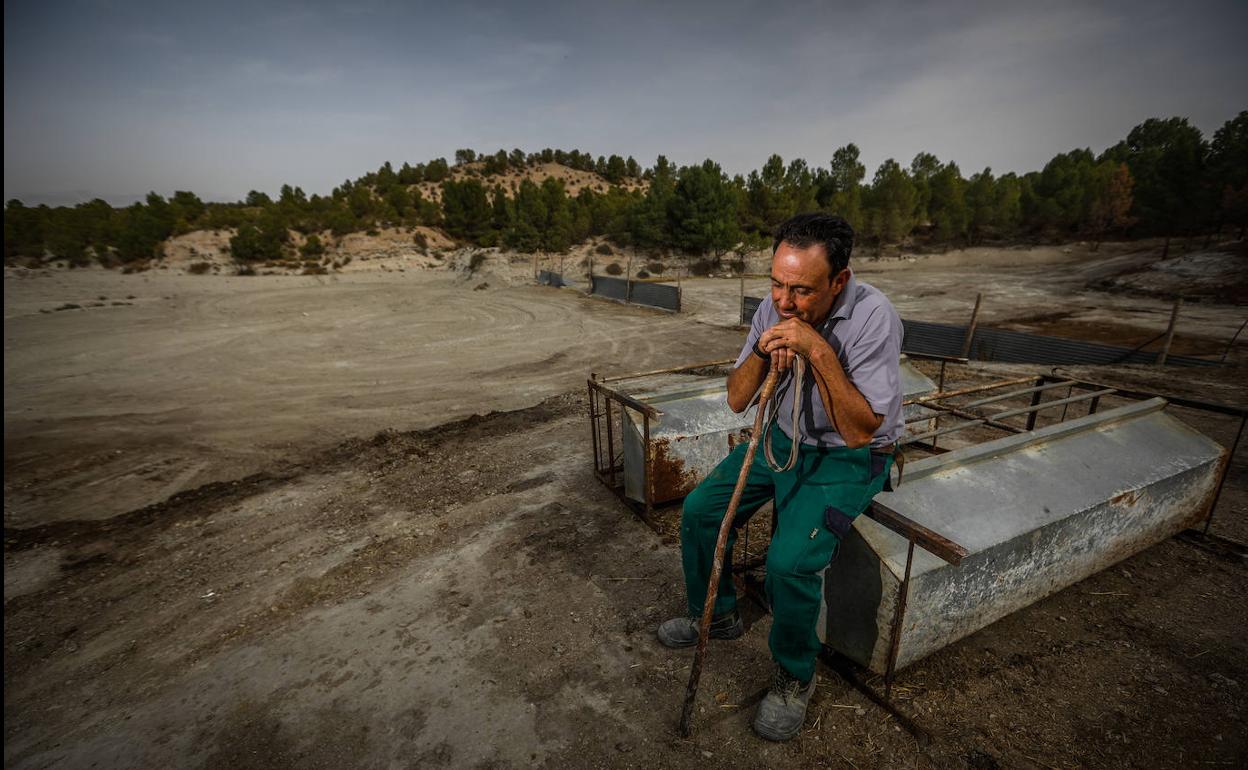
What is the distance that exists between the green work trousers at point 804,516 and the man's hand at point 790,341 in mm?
665

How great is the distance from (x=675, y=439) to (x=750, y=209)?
147ft

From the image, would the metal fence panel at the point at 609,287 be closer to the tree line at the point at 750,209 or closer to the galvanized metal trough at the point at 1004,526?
the tree line at the point at 750,209

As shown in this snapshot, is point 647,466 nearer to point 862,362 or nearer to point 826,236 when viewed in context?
point 862,362

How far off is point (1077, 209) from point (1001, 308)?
40.7 metres

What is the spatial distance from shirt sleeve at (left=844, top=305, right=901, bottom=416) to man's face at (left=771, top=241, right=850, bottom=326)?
27cm

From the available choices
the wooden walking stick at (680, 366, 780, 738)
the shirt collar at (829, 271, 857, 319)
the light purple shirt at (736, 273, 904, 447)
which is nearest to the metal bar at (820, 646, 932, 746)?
the wooden walking stick at (680, 366, 780, 738)

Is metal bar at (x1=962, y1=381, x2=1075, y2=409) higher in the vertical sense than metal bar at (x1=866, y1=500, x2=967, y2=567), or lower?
higher

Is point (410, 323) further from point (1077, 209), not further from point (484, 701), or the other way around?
point (1077, 209)

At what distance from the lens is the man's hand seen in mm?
2861

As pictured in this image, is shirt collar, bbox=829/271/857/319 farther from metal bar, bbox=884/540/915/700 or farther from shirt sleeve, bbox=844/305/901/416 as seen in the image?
metal bar, bbox=884/540/915/700

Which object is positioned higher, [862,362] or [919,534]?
[862,362]

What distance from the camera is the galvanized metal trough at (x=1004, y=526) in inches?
137

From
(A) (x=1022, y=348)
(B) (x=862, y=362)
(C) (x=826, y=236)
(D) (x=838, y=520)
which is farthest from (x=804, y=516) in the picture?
(A) (x=1022, y=348)

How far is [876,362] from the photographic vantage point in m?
2.95
